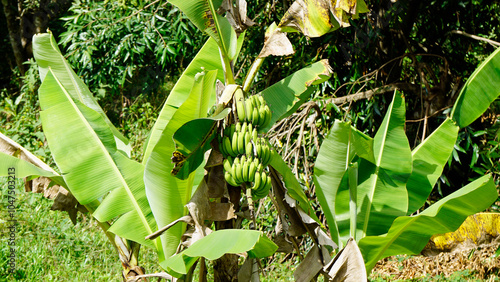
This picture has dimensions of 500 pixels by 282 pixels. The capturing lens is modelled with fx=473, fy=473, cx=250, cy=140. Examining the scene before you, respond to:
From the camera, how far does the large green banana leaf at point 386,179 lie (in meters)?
2.51

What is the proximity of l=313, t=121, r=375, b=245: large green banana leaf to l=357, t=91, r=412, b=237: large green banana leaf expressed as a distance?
3.7 inches

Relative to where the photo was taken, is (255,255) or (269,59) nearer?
(255,255)

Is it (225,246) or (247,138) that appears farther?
(247,138)

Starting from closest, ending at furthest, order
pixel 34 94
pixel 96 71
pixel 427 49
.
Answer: pixel 427 49
pixel 96 71
pixel 34 94

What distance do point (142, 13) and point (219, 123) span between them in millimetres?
3368

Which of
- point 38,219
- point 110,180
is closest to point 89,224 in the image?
point 38,219

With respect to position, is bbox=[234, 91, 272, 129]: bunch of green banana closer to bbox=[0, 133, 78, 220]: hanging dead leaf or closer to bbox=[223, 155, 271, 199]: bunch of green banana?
bbox=[223, 155, 271, 199]: bunch of green banana

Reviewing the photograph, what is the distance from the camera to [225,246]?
1.82 m

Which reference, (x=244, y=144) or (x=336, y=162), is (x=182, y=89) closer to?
(x=244, y=144)

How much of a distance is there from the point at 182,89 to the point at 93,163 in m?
0.65

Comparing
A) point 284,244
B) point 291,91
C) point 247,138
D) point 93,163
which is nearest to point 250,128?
point 247,138

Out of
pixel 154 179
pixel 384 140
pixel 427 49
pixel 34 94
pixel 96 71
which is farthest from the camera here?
pixel 34 94

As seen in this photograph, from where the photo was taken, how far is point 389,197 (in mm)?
2525

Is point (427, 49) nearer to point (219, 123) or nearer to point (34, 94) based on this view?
point (219, 123)
